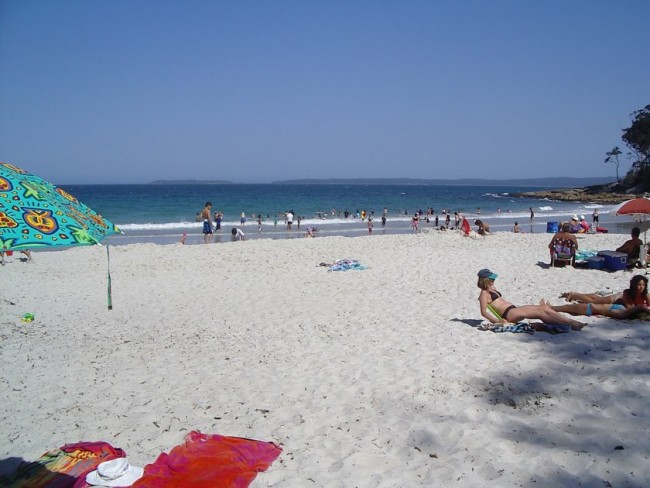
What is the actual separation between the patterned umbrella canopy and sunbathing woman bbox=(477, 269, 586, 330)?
5345 mm

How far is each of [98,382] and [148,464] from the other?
2301 mm

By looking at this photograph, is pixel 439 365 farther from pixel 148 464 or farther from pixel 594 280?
pixel 594 280

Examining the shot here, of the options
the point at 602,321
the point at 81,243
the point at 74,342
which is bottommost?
the point at 74,342

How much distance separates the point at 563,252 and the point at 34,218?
1250 cm

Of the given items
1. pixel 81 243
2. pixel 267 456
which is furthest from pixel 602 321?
pixel 81 243

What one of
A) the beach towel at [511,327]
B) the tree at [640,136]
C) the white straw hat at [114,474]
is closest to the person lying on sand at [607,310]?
the beach towel at [511,327]

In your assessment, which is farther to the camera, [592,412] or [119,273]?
[119,273]

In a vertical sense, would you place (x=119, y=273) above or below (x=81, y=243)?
below

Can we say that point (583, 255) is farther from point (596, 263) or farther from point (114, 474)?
point (114, 474)

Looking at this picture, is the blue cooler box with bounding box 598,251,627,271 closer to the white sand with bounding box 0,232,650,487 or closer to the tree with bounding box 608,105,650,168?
the white sand with bounding box 0,232,650,487

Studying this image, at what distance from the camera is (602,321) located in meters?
6.77

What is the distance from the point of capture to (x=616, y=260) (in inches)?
462

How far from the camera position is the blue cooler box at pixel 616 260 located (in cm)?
1167

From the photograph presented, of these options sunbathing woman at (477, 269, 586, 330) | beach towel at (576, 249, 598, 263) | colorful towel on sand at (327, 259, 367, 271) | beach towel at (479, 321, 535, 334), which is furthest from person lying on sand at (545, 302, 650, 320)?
colorful towel on sand at (327, 259, 367, 271)
